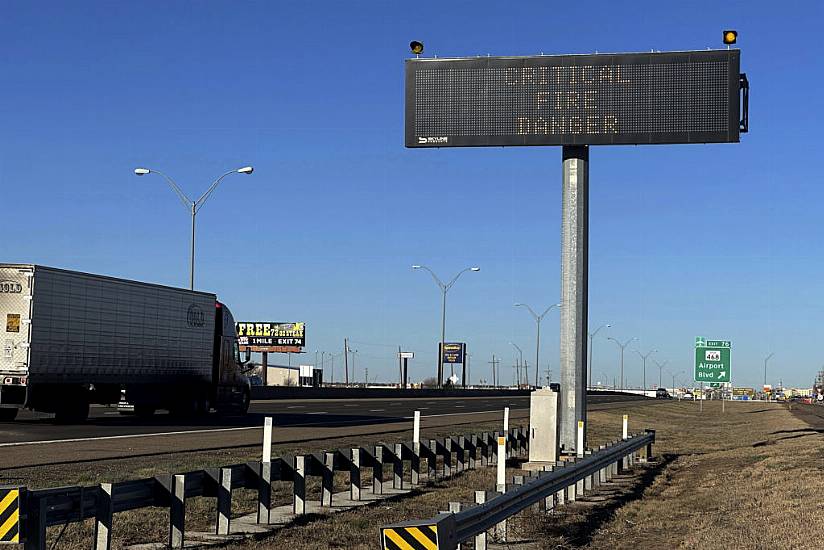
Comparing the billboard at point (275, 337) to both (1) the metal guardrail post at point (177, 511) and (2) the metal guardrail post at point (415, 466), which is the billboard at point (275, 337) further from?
(1) the metal guardrail post at point (177, 511)

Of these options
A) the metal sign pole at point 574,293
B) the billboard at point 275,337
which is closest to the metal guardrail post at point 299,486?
the metal sign pole at point 574,293

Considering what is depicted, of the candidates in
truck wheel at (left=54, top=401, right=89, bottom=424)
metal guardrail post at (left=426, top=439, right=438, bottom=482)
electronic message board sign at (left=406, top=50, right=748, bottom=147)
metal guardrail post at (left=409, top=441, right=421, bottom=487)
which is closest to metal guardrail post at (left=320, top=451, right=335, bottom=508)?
metal guardrail post at (left=409, top=441, right=421, bottom=487)

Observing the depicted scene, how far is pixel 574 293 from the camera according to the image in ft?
81.3

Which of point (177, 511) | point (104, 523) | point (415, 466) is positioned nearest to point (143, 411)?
point (415, 466)

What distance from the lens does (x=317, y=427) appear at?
34188 mm

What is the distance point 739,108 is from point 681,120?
4.16 ft

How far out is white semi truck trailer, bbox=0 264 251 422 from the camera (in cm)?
2992

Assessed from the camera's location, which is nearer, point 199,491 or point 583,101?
point 199,491

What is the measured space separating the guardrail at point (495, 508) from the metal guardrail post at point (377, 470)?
2.66m

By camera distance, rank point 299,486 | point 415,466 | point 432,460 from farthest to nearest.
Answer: point 432,460 → point 415,466 → point 299,486

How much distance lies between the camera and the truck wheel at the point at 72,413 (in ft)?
108

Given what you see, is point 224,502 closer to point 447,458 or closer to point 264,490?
point 264,490

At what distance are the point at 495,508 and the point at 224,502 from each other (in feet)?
10.9

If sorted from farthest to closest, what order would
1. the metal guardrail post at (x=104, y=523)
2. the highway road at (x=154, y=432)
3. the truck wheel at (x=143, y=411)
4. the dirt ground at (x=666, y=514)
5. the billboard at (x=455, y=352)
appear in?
the billboard at (x=455, y=352) → the truck wheel at (x=143, y=411) → the highway road at (x=154, y=432) → the dirt ground at (x=666, y=514) → the metal guardrail post at (x=104, y=523)
